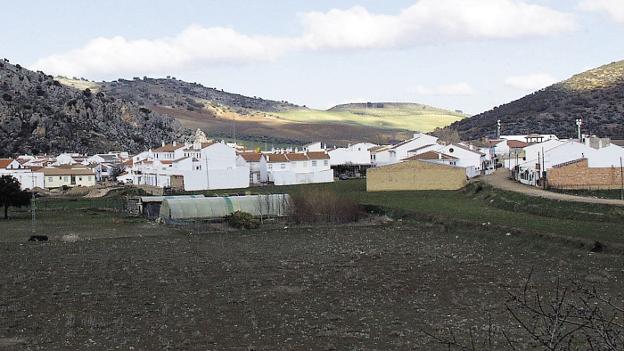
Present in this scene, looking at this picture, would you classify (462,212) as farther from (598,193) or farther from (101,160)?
(101,160)

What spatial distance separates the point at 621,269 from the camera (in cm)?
2430

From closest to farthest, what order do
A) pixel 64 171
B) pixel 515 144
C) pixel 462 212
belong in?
pixel 462 212, pixel 64 171, pixel 515 144

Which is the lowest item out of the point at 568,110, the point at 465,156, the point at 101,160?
the point at 465,156

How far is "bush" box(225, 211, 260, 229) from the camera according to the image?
4519cm

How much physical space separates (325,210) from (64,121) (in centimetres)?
8969

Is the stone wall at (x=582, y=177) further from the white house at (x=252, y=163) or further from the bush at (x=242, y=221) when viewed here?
the white house at (x=252, y=163)

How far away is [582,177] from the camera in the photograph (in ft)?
172

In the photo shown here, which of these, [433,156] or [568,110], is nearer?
[433,156]

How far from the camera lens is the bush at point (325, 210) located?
152ft

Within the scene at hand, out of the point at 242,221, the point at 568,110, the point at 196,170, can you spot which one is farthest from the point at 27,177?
the point at 568,110

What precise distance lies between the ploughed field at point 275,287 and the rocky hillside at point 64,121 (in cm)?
8676

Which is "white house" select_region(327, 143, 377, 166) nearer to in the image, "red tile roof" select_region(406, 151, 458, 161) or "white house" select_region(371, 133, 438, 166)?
"white house" select_region(371, 133, 438, 166)

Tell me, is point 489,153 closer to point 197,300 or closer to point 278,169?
point 278,169

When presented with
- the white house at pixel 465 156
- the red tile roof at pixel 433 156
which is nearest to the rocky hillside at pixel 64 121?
the red tile roof at pixel 433 156
